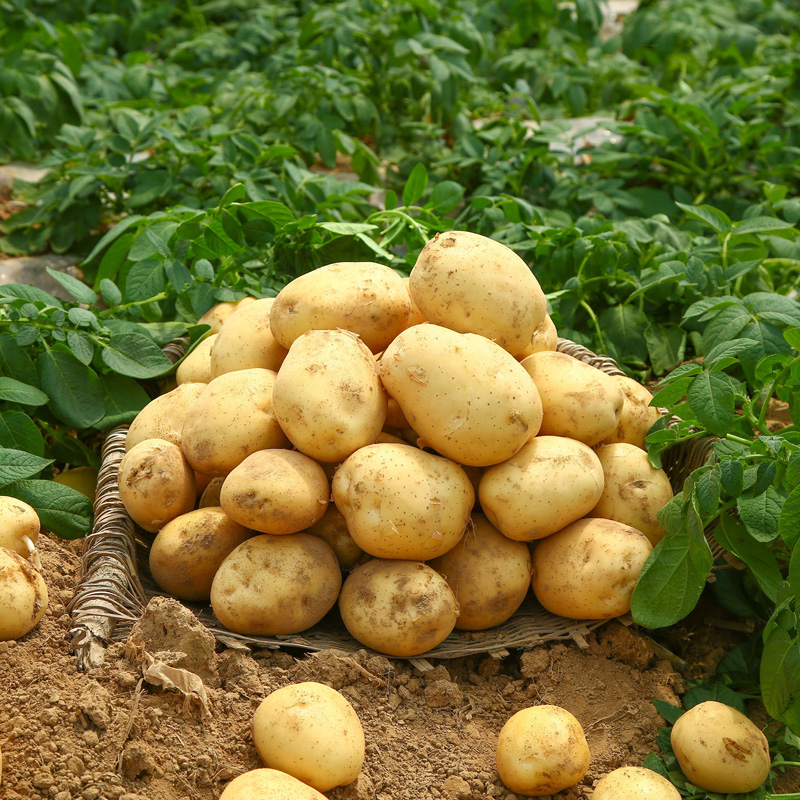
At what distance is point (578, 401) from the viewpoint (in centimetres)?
205

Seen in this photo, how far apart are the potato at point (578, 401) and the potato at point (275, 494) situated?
600mm

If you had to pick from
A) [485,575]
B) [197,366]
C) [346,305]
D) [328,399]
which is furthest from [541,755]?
[197,366]

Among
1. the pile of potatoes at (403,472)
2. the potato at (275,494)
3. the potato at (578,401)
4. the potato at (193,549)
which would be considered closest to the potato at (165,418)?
the pile of potatoes at (403,472)

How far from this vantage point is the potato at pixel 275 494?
1.81 meters

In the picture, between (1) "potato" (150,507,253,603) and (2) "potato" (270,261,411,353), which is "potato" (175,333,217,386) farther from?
(1) "potato" (150,507,253,603)

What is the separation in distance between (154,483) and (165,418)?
254 mm

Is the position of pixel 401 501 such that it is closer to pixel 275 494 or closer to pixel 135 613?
pixel 275 494

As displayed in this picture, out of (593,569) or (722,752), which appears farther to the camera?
(593,569)

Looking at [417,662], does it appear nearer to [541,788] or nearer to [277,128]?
[541,788]

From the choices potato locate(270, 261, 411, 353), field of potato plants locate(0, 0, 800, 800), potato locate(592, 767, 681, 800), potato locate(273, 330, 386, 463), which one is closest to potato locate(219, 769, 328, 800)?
field of potato plants locate(0, 0, 800, 800)

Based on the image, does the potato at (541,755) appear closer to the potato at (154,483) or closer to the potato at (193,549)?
the potato at (193,549)

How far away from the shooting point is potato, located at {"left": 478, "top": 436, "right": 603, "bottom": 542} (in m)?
1.90

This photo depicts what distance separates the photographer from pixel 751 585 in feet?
6.75

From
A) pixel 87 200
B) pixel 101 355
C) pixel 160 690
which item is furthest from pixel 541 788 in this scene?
pixel 87 200
